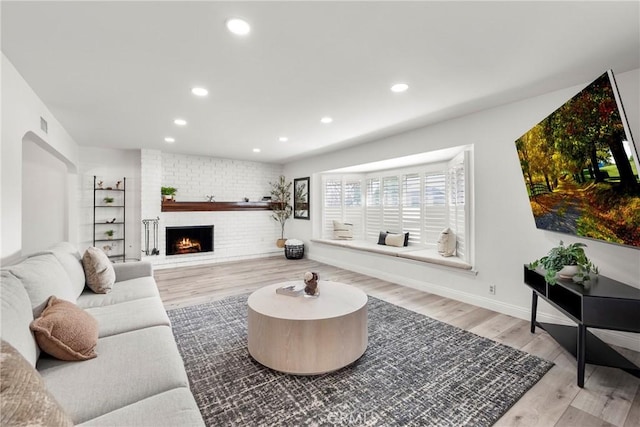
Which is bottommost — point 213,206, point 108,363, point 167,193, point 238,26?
point 108,363

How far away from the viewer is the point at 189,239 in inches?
243

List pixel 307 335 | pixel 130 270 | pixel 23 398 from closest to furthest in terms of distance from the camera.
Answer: pixel 23 398, pixel 307 335, pixel 130 270

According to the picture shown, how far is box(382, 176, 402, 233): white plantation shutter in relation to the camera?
542 cm

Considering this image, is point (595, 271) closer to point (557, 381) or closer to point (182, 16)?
point (557, 381)

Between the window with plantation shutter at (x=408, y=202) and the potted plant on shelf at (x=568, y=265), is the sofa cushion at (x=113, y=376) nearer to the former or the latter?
the potted plant on shelf at (x=568, y=265)

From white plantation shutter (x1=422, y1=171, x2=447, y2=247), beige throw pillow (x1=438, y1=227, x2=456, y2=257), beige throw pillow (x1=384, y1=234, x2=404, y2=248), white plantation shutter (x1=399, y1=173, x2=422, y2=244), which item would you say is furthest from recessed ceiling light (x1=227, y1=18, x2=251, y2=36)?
beige throw pillow (x1=384, y1=234, x2=404, y2=248)

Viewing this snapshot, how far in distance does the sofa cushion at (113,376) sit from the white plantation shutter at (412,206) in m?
4.30

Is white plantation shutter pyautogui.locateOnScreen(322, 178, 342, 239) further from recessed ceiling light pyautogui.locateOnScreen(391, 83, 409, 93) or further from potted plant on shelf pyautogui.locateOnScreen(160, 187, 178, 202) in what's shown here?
recessed ceiling light pyautogui.locateOnScreen(391, 83, 409, 93)

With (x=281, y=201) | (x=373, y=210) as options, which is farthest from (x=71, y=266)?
(x=281, y=201)

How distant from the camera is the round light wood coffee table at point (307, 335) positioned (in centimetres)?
201

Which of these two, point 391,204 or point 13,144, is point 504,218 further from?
point 13,144

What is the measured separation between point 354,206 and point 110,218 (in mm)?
4876

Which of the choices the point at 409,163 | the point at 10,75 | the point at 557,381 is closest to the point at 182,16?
the point at 10,75

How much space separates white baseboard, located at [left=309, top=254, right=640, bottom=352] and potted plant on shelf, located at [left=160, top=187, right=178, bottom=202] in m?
3.98
